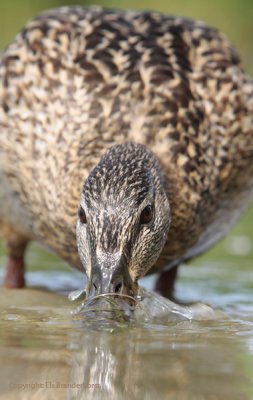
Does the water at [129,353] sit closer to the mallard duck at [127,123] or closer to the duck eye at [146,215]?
the duck eye at [146,215]

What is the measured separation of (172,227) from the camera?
7.58 metres

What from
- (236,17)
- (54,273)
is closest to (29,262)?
(54,273)

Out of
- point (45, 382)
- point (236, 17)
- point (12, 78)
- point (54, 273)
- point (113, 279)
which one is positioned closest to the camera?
point (45, 382)

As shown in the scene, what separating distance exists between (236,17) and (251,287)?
29.1 ft

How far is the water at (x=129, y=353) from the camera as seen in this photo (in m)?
4.98

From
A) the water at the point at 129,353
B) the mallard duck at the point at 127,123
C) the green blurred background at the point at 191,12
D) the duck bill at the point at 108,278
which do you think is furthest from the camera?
the green blurred background at the point at 191,12

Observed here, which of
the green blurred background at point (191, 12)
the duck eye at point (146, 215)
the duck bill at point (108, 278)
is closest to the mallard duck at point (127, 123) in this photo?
the duck eye at point (146, 215)

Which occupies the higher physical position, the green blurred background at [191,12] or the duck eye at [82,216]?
the green blurred background at [191,12]

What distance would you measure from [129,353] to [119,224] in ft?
2.70

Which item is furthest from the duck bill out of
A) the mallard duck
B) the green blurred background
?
the green blurred background

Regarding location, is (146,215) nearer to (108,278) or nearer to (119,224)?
(119,224)

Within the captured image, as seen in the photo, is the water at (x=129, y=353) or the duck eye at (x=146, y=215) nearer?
the water at (x=129, y=353)

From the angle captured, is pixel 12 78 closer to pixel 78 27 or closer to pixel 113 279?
pixel 78 27

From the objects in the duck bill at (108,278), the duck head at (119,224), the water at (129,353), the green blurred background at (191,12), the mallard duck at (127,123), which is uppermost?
the green blurred background at (191,12)
